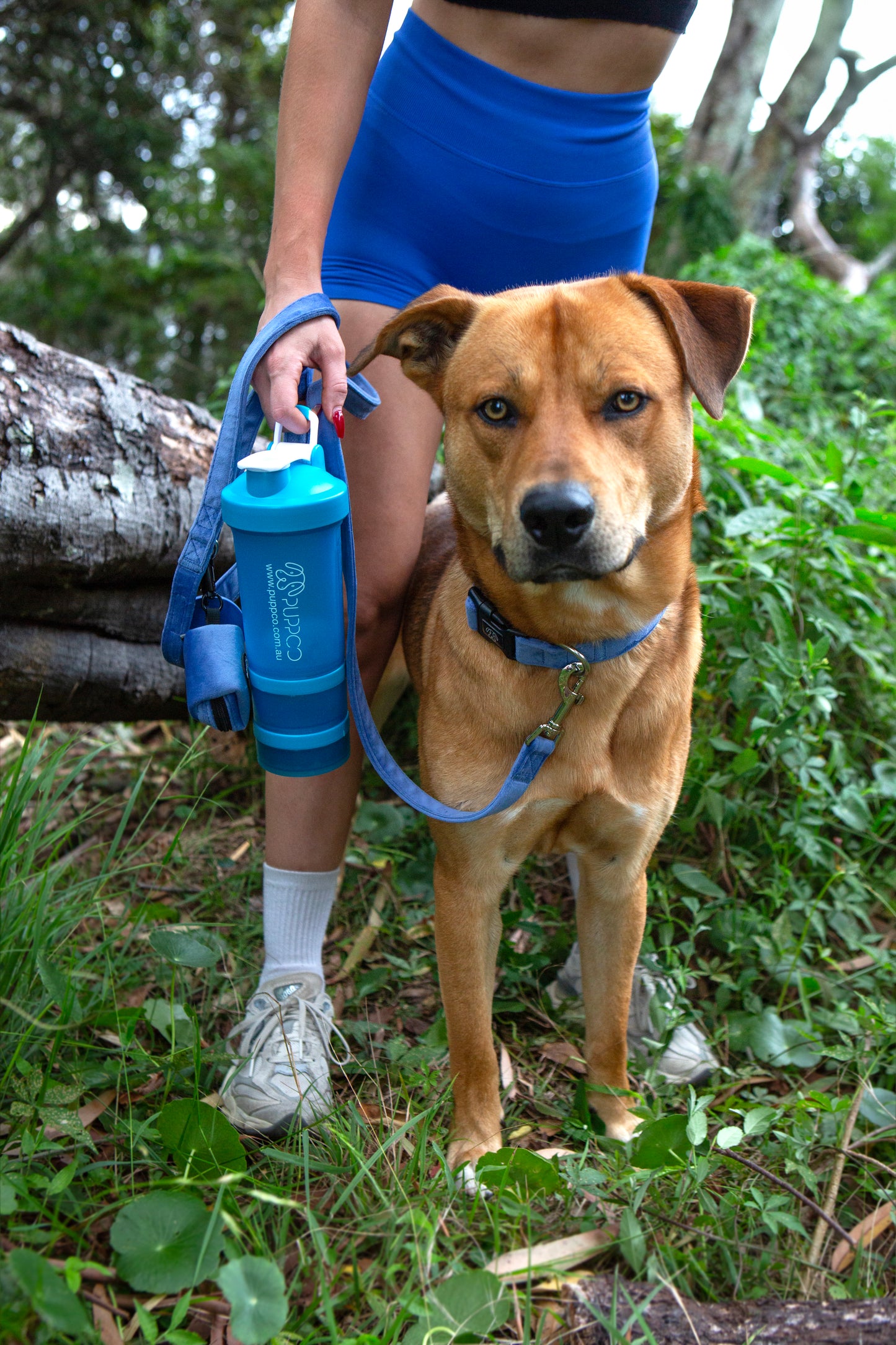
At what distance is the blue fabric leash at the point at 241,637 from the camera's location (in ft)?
6.38

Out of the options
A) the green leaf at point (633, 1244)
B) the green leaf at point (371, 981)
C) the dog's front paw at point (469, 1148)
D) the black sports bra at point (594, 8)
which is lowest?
the green leaf at point (371, 981)

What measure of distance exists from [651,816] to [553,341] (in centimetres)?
106

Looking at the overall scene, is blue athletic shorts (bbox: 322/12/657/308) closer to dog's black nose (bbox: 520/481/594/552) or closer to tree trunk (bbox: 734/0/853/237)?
dog's black nose (bbox: 520/481/594/552)

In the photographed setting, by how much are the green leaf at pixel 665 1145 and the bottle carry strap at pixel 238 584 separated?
0.71m

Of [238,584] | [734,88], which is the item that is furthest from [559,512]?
[734,88]

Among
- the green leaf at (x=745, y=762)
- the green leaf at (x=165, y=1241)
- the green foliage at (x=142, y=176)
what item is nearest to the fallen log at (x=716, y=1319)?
the green leaf at (x=165, y=1241)

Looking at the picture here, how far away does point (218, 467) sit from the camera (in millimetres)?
2023

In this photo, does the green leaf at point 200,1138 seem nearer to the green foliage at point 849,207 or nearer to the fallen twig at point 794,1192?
the fallen twig at point 794,1192

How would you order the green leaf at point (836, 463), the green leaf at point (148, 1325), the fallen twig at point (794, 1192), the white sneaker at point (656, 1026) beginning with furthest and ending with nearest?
the green leaf at point (836, 463) < the white sneaker at point (656, 1026) < the fallen twig at point (794, 1192) < the green leaf at point (148, 1325)

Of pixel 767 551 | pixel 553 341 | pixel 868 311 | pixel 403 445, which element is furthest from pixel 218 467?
pixel 868 311

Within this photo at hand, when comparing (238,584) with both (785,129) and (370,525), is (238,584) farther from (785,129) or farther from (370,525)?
(785,129)

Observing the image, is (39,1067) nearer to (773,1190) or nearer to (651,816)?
(651,816)

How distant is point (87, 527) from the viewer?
2701 millimetres

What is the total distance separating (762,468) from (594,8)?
1440mm
